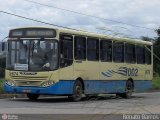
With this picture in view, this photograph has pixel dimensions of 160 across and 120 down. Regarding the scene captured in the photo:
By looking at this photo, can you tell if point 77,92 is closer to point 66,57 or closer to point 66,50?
point 66,57

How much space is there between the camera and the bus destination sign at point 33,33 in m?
23.7

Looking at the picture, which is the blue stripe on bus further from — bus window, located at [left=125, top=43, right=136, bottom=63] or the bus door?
bus window, located at [left=125, top=43, right=136, bottom=63]

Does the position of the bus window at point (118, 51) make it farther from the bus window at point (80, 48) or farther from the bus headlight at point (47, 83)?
the bus headlight at point (47, 83)

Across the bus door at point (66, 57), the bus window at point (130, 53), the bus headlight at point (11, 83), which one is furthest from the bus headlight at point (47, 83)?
the bus window at point (130, 53)

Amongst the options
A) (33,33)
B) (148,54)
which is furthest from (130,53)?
(33,33)

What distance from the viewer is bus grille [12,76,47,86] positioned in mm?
23483

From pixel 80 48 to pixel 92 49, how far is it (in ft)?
4.02

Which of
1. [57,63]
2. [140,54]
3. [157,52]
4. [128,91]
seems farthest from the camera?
[157,52]

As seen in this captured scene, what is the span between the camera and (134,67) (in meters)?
30.9

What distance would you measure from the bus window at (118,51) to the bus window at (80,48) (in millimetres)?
3289

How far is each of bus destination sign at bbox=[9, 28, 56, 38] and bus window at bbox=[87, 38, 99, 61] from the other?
2.73 meters

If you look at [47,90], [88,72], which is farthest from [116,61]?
[47,90]

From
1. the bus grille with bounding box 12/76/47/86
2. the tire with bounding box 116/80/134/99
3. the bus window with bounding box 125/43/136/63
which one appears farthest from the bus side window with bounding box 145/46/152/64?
the bus grille with bounding box 12/76/47/86

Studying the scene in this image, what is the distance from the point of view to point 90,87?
26.1 metres
